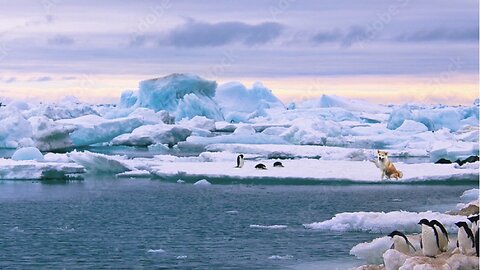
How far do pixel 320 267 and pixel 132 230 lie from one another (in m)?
4.73

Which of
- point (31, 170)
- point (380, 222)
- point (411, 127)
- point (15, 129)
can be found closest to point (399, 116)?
point (411, 127)

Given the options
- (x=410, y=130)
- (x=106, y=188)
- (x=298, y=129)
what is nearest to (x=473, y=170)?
(x=106, y=188)

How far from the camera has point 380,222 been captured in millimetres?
15047

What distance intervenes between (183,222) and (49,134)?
23.0 m

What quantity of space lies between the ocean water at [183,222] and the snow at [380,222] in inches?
15.1

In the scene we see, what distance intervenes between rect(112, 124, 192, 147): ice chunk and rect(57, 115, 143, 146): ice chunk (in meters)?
0.54

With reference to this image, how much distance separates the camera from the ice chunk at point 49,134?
37.9 metres

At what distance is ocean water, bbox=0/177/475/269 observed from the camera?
12445 mm

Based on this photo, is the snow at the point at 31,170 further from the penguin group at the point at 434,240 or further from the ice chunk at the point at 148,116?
the ice chunk at the point at 148,116

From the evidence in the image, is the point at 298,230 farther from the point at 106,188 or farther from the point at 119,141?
the point at 119,141

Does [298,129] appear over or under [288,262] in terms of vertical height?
over

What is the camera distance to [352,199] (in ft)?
65.3

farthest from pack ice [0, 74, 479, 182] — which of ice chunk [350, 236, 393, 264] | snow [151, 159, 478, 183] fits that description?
→ ice chunk [350, 236, 393, 264]

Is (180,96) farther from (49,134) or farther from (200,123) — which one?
(49,134)
